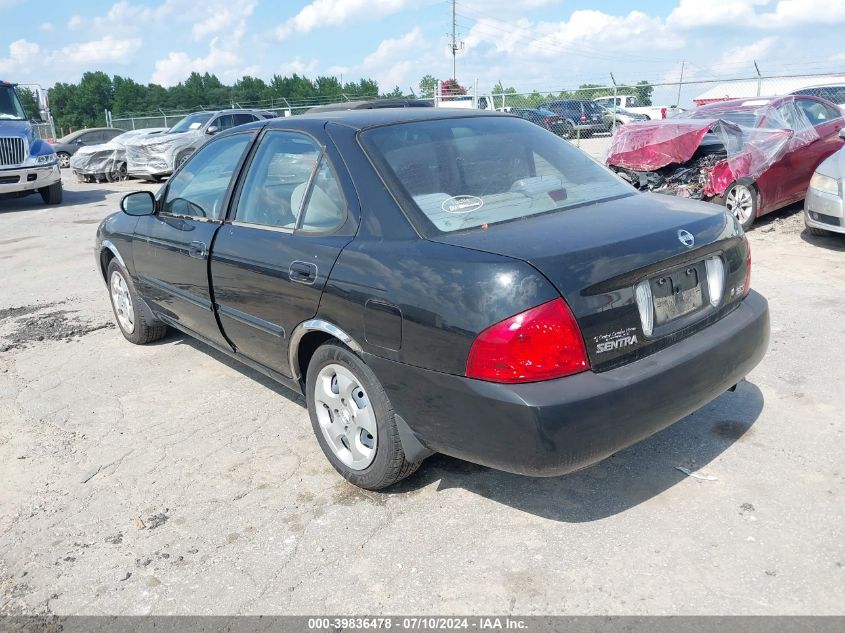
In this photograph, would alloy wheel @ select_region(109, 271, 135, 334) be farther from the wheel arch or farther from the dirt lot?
the dirt lot

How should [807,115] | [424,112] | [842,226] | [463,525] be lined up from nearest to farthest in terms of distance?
[463,525], [424,112], [842,226], [807,115]

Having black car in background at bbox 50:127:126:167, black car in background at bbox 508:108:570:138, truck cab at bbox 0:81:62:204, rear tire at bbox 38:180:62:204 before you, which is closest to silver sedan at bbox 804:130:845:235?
black car in background at bbox 508:108:570:138

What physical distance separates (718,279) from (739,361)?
0.37 meters

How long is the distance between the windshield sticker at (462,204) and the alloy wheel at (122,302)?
331 centimetres

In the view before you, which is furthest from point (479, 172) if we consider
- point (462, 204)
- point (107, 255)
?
point (107, 255)

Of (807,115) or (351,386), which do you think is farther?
(807,115)

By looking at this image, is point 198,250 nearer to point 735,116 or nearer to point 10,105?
point 735,116

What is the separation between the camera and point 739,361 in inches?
119

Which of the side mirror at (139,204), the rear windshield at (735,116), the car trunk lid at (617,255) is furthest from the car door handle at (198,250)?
the rear windshield at (735,116)

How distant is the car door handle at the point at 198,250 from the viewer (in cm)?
397

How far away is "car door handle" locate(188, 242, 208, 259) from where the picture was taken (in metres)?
3.97

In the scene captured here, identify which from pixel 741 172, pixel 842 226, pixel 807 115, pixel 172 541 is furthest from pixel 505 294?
pixel 807 115

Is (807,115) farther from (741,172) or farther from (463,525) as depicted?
(463,525)

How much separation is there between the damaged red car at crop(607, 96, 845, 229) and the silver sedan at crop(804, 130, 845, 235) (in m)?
0.88
